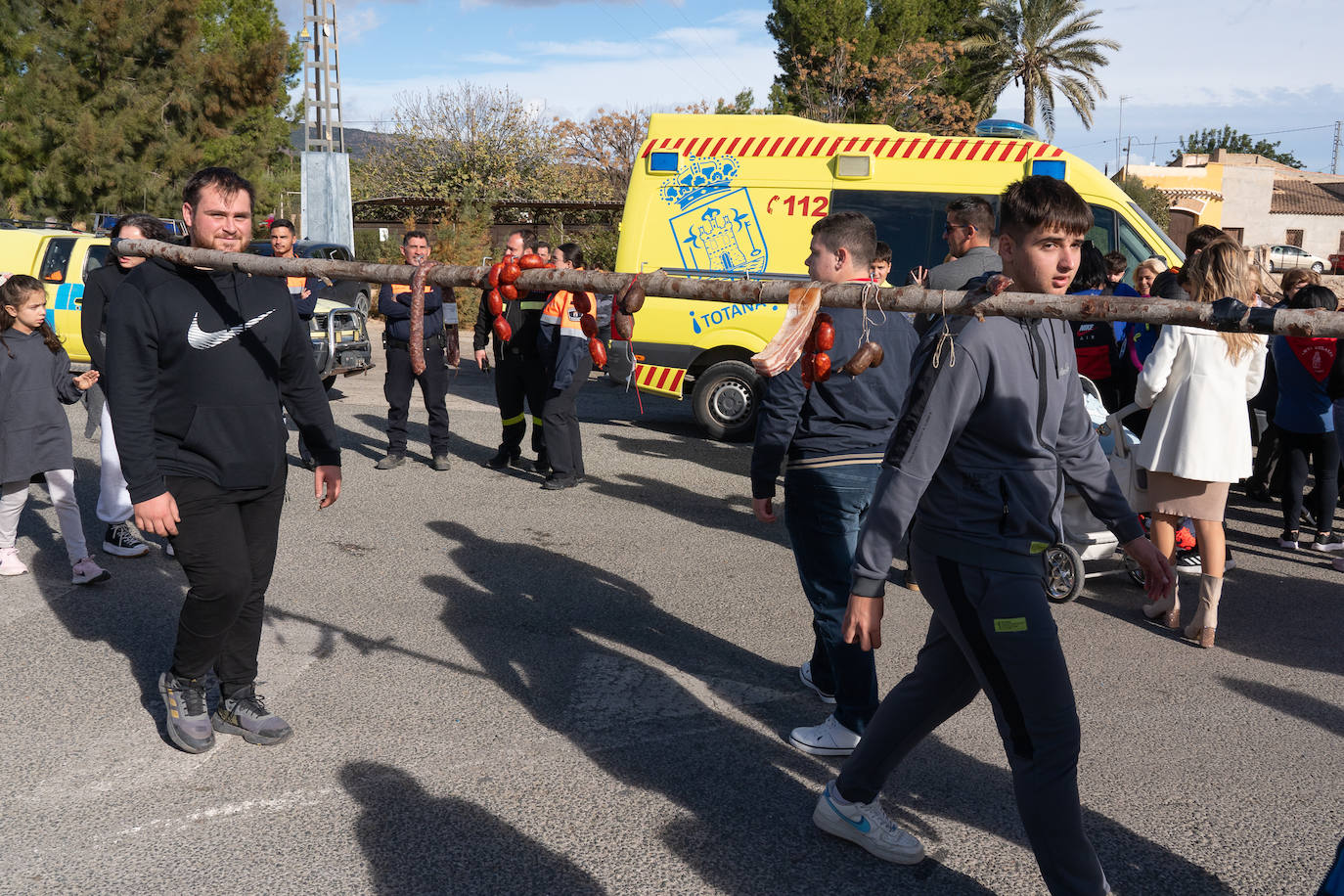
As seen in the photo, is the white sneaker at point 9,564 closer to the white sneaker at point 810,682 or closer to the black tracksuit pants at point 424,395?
the black tracksuit pants at point 424,395

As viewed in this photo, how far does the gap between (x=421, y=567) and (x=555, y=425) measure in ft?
7.88

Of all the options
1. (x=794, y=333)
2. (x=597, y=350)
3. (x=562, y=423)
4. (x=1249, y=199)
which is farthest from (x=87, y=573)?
(x=1249, y=199)

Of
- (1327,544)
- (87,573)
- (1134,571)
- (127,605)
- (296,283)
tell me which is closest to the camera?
(127,605)

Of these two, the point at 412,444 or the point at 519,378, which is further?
the point at 412,444

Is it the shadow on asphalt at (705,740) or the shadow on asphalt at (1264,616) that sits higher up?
the shadow on asphalt at (1264,616)

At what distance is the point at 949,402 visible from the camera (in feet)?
8.82

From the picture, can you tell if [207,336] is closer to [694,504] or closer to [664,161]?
[694,504]

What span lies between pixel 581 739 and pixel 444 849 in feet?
2.95

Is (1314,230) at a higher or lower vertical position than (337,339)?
higher

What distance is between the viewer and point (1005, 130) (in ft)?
31.2

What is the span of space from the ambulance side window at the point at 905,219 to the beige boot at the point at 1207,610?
4399 millimetres

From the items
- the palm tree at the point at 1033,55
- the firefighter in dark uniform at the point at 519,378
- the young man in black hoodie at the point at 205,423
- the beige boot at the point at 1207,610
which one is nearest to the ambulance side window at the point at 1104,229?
the beige boot at the point at 1207,610

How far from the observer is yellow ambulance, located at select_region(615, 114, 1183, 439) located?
911 cm

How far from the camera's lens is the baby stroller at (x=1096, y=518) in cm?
567
